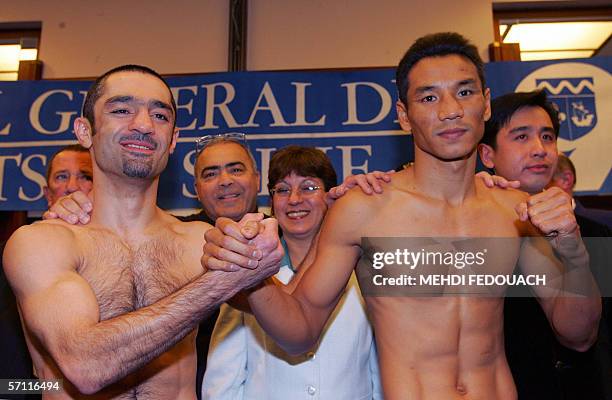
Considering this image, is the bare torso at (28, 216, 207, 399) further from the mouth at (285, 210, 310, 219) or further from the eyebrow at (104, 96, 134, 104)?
the mouth at (285, 210, 310, 219)

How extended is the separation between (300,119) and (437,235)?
1.99 metres

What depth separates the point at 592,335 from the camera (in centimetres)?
193

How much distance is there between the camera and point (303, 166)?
96.2 inches

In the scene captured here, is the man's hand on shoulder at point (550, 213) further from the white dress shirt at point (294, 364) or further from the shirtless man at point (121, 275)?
the white dress shirt at point (294, 364)

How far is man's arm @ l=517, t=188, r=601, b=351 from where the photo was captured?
60.2 inches

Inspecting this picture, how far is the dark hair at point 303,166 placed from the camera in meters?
2.44

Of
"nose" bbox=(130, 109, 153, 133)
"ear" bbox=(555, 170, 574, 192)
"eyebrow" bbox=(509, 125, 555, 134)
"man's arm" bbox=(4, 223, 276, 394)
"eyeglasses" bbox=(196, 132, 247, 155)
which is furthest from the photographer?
"ear" bbox=(555, 170, 574, 192)

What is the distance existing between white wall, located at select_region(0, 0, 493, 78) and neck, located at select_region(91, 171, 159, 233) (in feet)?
8.67

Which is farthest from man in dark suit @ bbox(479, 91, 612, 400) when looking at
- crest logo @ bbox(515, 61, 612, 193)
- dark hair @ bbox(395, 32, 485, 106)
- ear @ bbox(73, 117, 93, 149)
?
ear @ bbox(73, 117, 93, 149)

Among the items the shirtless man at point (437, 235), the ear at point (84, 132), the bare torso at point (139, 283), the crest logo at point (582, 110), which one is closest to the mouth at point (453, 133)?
the shirtless man at point (437, 235)

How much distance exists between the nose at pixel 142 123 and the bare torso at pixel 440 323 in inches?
29.2

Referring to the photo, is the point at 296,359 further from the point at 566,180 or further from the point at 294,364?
the point at 566,180

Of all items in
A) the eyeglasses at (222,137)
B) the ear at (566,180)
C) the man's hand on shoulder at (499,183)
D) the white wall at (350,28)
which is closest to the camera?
the eyeglasses at (222,137)

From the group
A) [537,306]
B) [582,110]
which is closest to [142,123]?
[537,306]
